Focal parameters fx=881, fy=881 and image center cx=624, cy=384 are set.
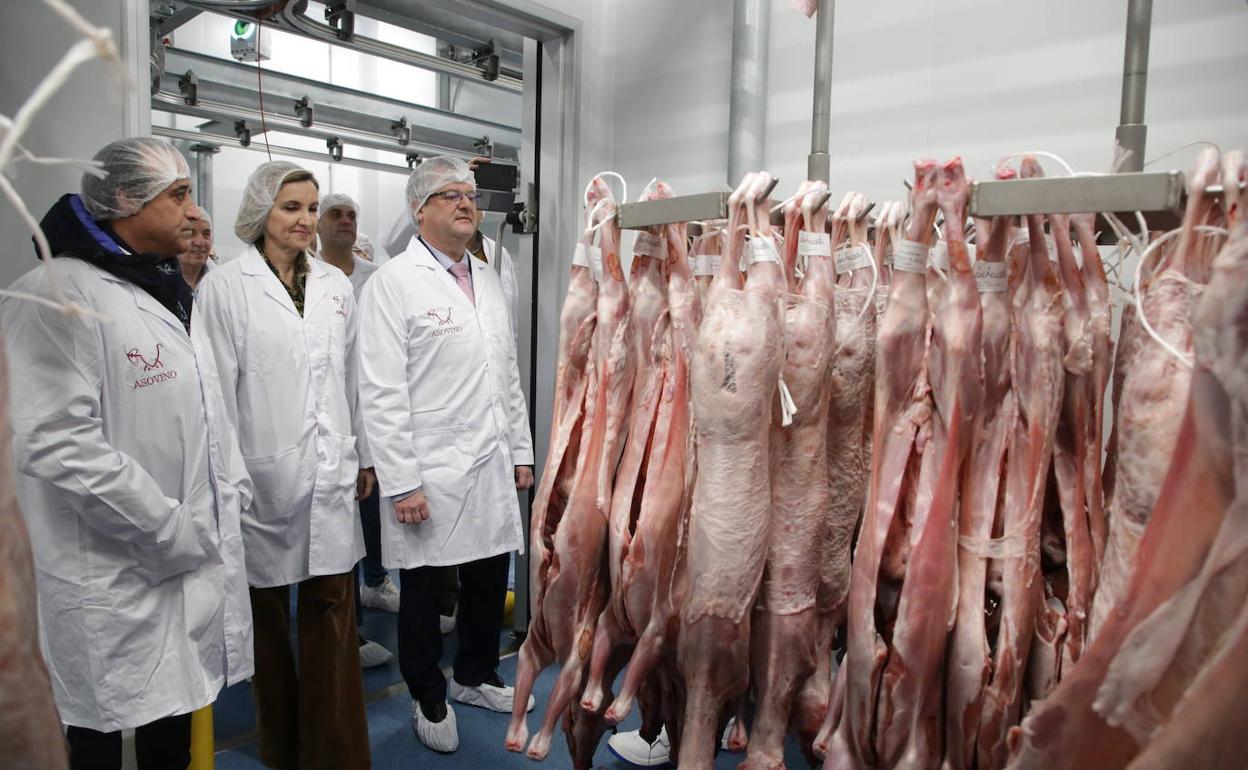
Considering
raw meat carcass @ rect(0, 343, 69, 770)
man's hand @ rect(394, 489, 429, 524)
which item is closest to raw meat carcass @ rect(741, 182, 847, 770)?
raw meat carcass @ rect(0, 343, 69, 770)

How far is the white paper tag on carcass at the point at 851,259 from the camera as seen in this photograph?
1672 millimetres

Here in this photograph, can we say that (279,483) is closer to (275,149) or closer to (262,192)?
(262,192)

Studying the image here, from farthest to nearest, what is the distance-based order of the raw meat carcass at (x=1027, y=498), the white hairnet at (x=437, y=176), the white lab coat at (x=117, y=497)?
1. the white hairnet at (x=437, y=176)
2. the white lab coat at (x=117, y=497)
3. the raw meat carcass at (x=1027, y=498)

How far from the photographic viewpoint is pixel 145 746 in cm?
238

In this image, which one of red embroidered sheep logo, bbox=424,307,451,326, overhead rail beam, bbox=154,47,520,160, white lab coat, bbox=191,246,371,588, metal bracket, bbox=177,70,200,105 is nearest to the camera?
white lab coat, bbox=191,246,371,588

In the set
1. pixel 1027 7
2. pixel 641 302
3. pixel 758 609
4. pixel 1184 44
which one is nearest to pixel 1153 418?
pixel 758 609

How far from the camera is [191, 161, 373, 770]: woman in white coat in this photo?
2.80 meters

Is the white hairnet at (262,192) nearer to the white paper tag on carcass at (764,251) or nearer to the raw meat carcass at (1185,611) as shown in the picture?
Result: the white paper tag on carcass at (764,251)

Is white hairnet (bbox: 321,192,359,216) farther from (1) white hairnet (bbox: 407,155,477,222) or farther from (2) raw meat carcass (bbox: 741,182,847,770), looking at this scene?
(2) raw meat carcass (bbox: 741,182,847,770)

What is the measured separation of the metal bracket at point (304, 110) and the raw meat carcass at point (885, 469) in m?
3.99

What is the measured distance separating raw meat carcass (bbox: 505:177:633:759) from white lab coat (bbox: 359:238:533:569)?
1.28m

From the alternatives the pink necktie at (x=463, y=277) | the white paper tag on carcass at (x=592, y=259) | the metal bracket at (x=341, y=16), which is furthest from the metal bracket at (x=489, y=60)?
the white paper tag on carcass at (x=592, y=259)

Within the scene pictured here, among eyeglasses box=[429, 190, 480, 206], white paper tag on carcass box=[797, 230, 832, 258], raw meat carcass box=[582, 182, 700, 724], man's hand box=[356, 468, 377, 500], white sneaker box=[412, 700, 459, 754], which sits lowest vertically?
white sneaker box=[412, 700, 459, 754]

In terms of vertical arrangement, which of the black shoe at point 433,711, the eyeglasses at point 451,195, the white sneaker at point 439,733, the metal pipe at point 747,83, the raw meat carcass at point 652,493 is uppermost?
the metal pipe at point 747,83
